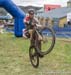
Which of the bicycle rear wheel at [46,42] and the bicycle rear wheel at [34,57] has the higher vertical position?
the bicycle rear wheel at [46,42]

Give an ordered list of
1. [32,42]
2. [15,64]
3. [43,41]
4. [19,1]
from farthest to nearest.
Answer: [19,1]
[15,64]
[32,42]
[43,41]

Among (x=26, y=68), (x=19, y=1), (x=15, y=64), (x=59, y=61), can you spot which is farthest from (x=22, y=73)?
(x=19, y=1)

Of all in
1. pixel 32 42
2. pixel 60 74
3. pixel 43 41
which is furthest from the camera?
pixel 32 42

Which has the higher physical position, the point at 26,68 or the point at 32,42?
the point at 32,42

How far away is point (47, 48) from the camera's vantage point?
32.3ft

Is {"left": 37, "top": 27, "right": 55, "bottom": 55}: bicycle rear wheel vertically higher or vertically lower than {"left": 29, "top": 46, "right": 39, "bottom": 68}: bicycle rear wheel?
higher

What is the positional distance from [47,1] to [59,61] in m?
52.1

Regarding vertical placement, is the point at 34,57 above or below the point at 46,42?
below

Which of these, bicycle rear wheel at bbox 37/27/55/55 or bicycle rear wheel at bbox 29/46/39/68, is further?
bicycle rear wheel at bbox 29/46/39/68

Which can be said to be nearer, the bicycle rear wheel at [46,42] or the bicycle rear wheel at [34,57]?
the bicycle rear wheel at [46,42]

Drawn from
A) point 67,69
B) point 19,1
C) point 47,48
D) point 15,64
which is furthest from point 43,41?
point 19,1

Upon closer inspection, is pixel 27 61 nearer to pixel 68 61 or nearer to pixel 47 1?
pixel 68 61

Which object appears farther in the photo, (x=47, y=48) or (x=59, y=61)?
(x=59, y=61)

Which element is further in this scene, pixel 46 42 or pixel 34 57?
pixel 34 57
